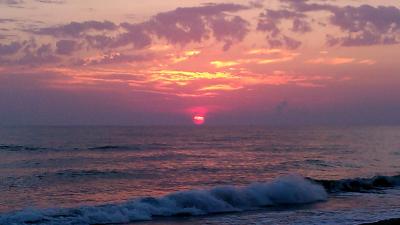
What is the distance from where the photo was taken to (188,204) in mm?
23406

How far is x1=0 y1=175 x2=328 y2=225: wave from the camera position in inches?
776

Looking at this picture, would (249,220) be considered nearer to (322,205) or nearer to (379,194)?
(322,205)

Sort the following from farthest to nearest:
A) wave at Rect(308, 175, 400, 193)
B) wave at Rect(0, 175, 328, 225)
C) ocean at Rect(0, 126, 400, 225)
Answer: wave at Rect(308, 175, 400, 193) < ocean at Rect(0, 126, 400, 225) < wave at Rect(0, 175, 328, 225)

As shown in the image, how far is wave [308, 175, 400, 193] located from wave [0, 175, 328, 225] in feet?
5.50

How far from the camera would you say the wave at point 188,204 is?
19703mm

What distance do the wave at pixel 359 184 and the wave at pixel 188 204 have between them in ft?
5.50

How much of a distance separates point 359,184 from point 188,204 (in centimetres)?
1293

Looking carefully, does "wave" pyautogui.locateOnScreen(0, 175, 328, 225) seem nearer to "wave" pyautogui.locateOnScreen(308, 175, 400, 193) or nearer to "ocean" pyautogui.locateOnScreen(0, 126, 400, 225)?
"ocean" pyautogui.locateOnScreen(0, 126, 400, 225)

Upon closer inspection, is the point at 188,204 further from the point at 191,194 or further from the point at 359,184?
the point at 359,184

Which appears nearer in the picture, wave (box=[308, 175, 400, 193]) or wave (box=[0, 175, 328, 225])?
wave (box=[0, 175, 328, 225])

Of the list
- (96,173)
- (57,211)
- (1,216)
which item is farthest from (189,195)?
(96,173)

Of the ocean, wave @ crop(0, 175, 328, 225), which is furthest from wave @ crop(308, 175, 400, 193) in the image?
wave @ crop(0, 175, 328, 225)

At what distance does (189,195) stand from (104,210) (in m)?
4.69

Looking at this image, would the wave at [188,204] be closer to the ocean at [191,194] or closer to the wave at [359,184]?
the ocean at [191,194]
